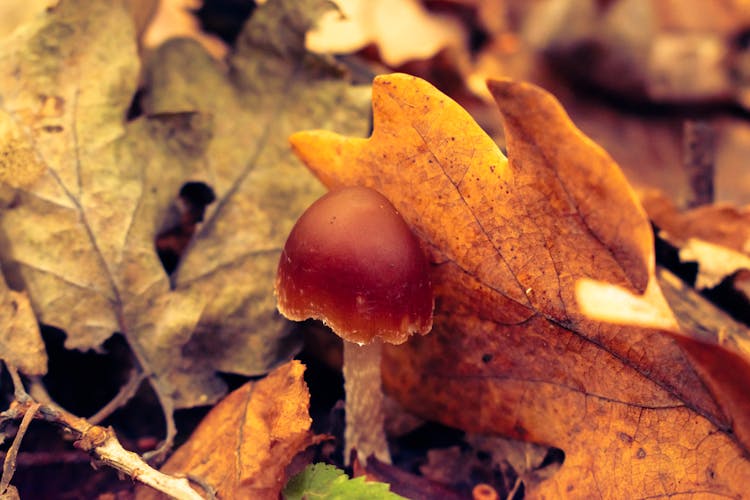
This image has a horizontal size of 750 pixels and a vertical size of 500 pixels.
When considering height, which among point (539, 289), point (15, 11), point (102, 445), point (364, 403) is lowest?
point (364, 403)

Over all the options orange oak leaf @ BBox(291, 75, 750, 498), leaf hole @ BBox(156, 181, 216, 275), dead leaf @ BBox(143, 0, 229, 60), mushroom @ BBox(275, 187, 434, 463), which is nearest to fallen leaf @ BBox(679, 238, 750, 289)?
orange oak leaf @ BBox(291, 75, 750, 498)

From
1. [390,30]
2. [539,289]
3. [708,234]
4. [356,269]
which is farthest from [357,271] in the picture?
[390,30]

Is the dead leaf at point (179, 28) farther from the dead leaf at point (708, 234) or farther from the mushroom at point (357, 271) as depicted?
the dead leaf at point (708, 234)

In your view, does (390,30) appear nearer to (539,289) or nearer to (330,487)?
(539,289)

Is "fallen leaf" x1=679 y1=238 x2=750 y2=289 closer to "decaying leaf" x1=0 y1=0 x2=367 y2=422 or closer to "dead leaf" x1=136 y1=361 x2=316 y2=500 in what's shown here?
"decaying leaf" x1=0 y1=0 x2=367 y2=422

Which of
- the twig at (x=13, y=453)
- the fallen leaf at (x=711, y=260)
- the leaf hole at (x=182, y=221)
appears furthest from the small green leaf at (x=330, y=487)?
the fallen leaf at (x=711, y=260)

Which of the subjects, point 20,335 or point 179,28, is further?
point 179,28
